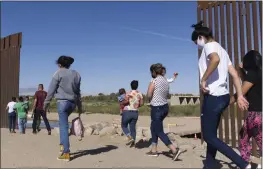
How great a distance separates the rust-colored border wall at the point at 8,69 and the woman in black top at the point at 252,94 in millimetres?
8895

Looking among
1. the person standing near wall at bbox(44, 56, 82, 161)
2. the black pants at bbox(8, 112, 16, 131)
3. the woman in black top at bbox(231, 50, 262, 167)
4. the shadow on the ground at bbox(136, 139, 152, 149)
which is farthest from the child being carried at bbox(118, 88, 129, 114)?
the black pants at bbox(8, 112, 16, 131)

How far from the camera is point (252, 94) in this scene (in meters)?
4.06

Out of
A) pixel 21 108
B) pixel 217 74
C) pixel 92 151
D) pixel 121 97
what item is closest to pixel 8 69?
pixel 21 108

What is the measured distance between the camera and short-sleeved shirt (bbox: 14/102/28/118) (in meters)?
10.9

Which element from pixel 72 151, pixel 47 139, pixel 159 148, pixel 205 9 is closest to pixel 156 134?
pixel 159 148

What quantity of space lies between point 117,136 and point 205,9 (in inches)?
167

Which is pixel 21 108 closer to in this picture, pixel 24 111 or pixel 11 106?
pixel 24 111

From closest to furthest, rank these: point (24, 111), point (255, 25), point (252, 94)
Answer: point (252, 94) → point (255, 25) → point (24, 111)

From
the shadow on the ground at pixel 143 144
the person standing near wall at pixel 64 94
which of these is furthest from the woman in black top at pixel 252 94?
the shadow on the ground at pixel 143 144

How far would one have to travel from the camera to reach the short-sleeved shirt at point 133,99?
6.92 m

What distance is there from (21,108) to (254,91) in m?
8.78

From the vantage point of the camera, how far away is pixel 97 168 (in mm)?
4750

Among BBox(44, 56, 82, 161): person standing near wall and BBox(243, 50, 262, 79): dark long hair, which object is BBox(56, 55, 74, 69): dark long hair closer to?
BBox(44, 56, 82, 161): person standing near wall

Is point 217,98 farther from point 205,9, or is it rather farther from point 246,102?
point 205,9
